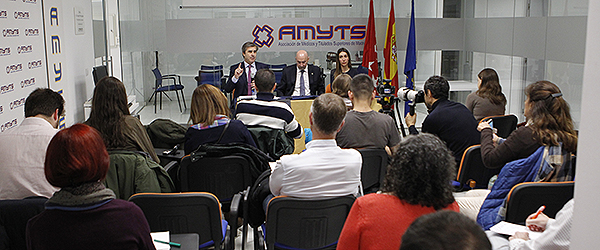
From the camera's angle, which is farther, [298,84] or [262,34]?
[262,34]

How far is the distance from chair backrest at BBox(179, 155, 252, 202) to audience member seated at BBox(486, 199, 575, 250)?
5.35 ft

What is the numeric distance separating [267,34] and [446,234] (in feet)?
23.4

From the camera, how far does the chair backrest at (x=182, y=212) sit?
2.43 m

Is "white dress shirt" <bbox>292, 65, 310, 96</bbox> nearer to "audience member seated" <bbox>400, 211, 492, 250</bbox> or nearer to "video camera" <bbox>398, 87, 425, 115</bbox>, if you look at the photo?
"video camera" <bbox>398, 87, 425, 115</bbox>

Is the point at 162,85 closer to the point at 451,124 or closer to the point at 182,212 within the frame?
the point at 451,124

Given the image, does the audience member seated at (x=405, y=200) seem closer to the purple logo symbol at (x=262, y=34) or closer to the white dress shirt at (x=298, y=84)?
the white dress shirt at (x=298, y=84)

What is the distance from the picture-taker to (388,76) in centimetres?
773

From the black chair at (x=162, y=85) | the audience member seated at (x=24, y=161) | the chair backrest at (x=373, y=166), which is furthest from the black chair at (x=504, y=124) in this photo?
the black chair at (x=162, y=85)

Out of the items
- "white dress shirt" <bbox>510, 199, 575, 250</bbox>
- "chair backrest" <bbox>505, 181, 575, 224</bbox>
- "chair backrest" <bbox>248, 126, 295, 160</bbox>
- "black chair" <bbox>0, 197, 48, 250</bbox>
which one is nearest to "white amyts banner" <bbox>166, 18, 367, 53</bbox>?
"chair backrest" <bbox>248, 126, 295, 160</bbox>

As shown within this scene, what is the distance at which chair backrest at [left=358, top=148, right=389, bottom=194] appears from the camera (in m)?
3.48

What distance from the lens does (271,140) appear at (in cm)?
382

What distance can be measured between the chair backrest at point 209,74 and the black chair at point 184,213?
5561 millimetres

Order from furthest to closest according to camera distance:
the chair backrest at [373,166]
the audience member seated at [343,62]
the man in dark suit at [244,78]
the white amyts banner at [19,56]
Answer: the audience member seated at [343,62] < the man in dark suit at [244,78] < the white amyts banner at [19,56] < the chair backrest at [373,166]

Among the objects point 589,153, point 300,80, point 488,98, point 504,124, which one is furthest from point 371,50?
point 589,153
